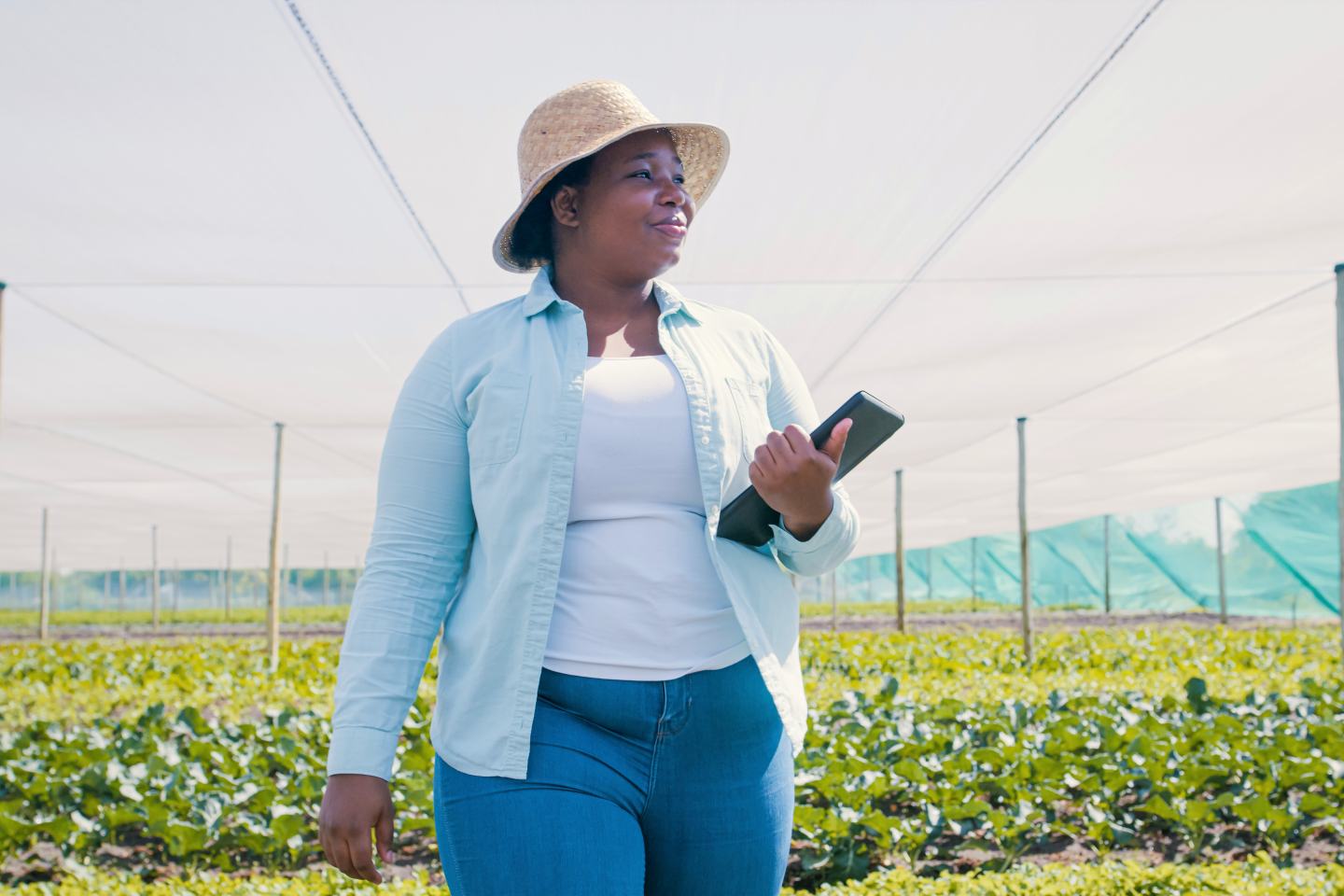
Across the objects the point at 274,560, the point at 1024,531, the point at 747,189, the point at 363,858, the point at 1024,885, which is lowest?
the point at 1024,885

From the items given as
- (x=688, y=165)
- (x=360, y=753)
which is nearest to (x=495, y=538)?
(x=360, y=753)

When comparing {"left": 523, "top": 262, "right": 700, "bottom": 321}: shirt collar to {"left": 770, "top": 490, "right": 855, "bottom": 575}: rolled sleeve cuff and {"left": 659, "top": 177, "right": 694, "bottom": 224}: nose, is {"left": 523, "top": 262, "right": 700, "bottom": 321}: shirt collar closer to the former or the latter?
{"left": 659, "top": 177, "right": 694, "bottom": 224}: nose

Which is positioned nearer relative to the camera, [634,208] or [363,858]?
[363,858]

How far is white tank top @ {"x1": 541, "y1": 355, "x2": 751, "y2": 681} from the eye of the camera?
146cm

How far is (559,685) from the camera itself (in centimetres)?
145

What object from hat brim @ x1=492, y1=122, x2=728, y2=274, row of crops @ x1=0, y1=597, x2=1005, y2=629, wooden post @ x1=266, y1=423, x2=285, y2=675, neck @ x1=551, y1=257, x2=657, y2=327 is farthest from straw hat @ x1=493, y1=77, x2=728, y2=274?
row of crops @ x1=0, y1=597, x2=1005, y2=629

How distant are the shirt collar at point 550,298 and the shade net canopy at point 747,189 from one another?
82.5 inches

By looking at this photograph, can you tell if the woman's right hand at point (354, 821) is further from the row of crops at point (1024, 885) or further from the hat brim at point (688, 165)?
the row of crops at point (1024, 885)

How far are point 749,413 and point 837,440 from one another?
0.87ft

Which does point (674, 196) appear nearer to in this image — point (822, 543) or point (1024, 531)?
point (822, 543)

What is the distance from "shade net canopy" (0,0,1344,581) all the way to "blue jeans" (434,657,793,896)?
8.56ft

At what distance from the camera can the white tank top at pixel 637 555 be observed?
146cm

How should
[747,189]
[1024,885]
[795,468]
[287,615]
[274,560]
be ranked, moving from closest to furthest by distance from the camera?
[795,468] < [1024,885] < [747,189] < [274,560] < [287,615]

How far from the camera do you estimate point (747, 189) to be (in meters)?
4.97
